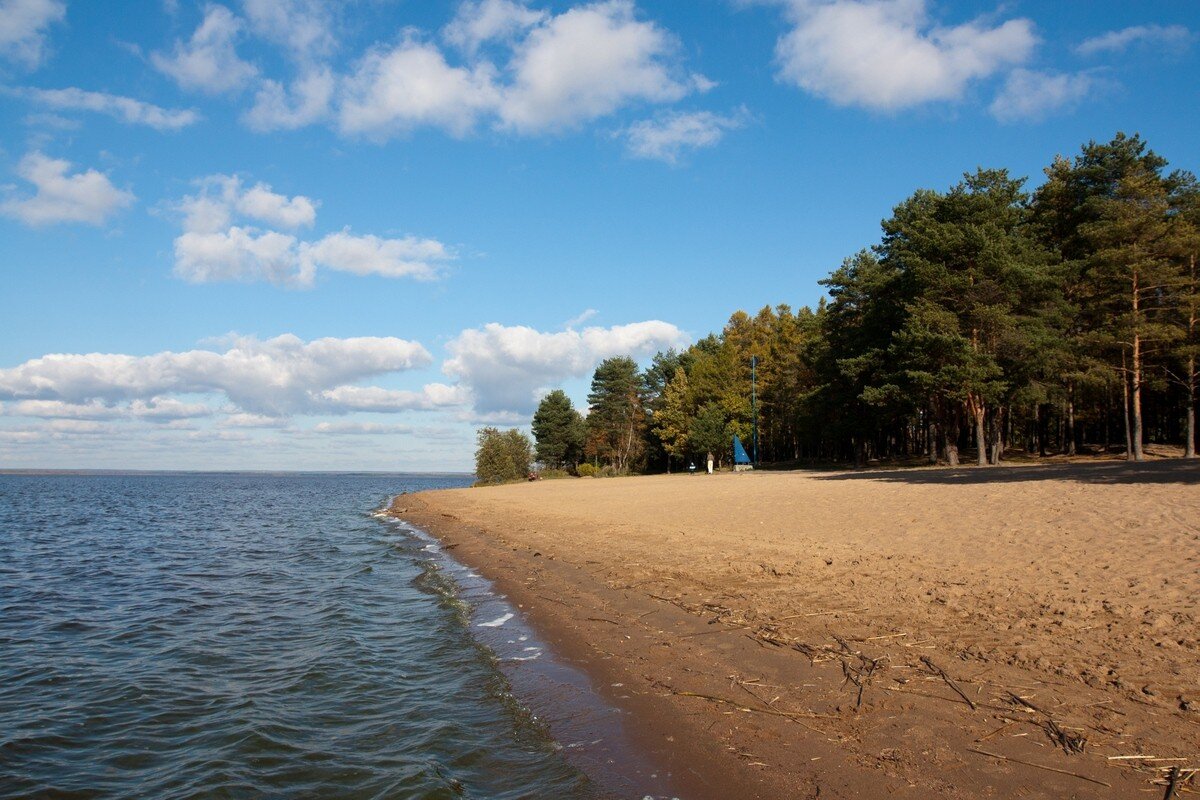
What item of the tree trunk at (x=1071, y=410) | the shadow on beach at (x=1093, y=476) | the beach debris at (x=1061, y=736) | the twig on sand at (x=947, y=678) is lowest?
the twig on sand at (x=947, y=678)

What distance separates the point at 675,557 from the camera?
13969 millimetres

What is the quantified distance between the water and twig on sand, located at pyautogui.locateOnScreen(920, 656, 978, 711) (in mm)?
3216

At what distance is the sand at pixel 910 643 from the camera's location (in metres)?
4.91

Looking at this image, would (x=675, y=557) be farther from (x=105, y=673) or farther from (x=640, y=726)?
(x=105, y=673)

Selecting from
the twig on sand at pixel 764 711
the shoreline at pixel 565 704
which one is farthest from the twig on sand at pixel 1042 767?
the shoreline at pixel 565 704

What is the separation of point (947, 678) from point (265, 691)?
7855 mm

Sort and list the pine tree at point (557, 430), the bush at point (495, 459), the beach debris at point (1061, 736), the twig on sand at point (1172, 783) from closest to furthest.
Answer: the twig on sand at point (1172, 783) → the beach debris at point (1061, 736) → the bush at point (495, 459) → the pine tree at point (557, 430)

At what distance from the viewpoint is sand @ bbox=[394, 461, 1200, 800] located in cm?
491

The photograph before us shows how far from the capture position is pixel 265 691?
8414 millimetres

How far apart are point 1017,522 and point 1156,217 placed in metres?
27.5

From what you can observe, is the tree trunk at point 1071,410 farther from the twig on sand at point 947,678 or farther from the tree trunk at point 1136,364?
the twig on sand at point 947,678

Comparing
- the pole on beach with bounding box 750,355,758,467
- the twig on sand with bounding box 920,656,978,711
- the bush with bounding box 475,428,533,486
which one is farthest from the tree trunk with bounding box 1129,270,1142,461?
the bush with bounding box 475,428,533,486

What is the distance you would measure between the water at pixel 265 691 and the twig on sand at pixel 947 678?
3216mm

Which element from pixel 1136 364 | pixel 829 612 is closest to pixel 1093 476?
pixel 1136 364
